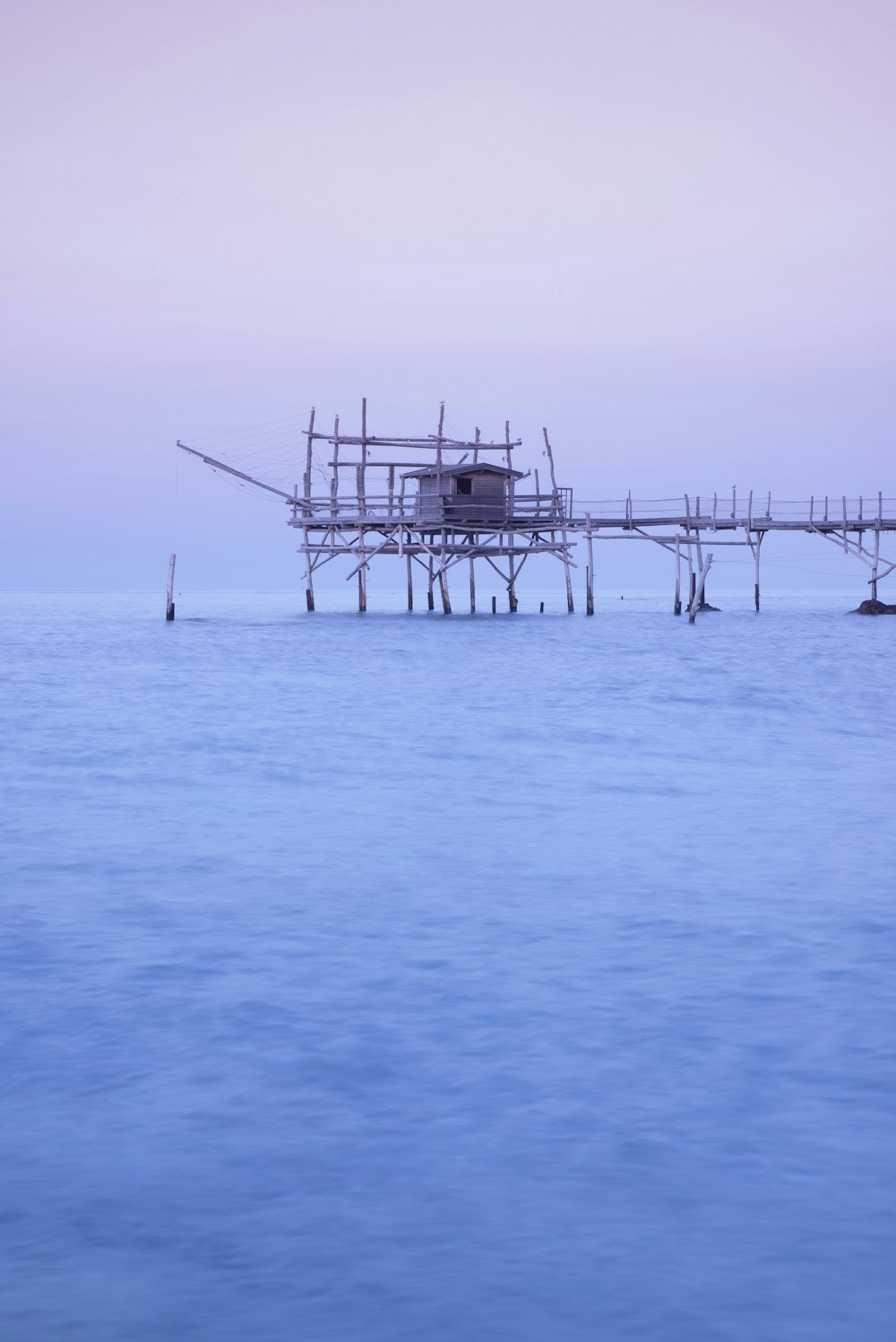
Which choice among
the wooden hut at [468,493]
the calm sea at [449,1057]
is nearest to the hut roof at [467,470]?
the wooden hut at [468,493]

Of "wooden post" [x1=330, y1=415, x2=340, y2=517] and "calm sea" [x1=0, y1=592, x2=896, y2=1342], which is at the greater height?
"wooden post" [x1=330, y1=415, x2=340, y2=517]

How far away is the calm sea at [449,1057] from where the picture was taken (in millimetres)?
4074

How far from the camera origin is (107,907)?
356 inches

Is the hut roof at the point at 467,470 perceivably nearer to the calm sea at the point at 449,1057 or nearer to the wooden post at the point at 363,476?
the wooden post at the point at 363,476

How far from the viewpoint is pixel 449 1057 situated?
20.0ft

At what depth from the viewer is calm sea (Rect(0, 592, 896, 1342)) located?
13.4ft

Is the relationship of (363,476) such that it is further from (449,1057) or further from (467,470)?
(449,1057)

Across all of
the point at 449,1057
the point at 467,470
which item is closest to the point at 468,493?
the point at 467,470

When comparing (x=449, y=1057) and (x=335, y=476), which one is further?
(x=335, y=476)

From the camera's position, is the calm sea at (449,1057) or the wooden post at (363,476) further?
the wooden post at (363,476)

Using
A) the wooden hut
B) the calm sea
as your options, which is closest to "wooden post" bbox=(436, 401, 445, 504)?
the wooden hut

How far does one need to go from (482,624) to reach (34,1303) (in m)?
47.7

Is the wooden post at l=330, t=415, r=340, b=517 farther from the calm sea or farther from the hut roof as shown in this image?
the calm sea

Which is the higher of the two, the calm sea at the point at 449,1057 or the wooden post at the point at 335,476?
the wooden post at the point at 335,476
